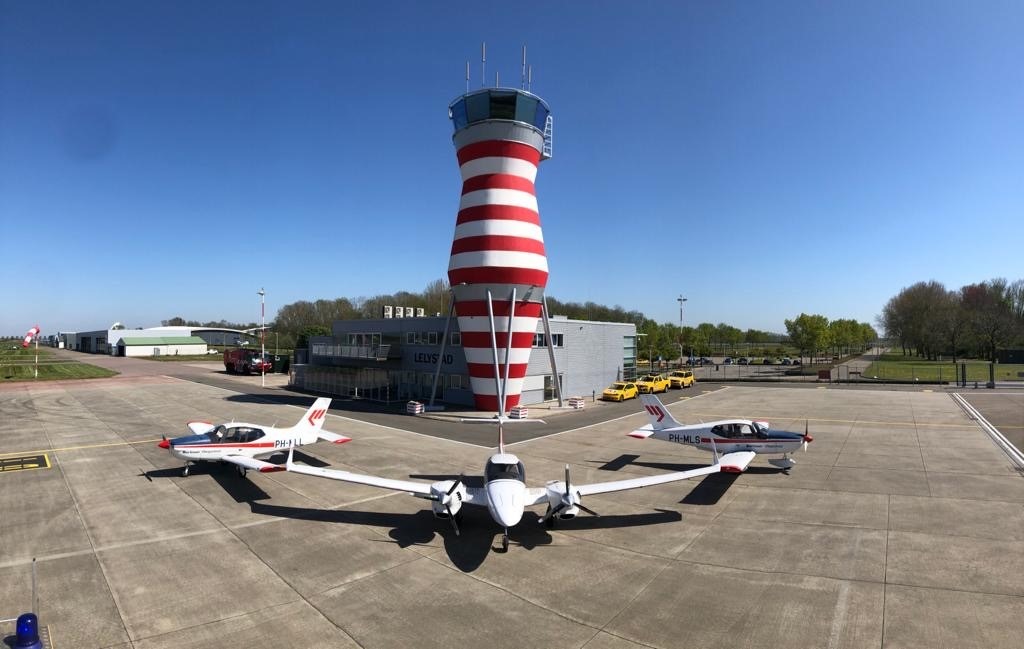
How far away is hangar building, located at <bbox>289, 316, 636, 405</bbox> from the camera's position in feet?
141

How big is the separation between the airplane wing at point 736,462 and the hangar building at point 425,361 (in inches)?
934

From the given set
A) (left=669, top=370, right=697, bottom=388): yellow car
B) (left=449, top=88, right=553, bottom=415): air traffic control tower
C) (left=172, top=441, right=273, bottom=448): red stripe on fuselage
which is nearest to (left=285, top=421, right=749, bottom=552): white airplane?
(left=172, top=441, right=273, bottom=448): red stripe on fuselage

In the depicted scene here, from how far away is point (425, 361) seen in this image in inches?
1763

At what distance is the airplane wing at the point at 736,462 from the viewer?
17.7 m

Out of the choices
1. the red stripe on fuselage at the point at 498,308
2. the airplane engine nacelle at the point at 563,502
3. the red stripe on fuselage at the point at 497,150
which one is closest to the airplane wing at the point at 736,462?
the airplane engine nacelle at the point at 563,502

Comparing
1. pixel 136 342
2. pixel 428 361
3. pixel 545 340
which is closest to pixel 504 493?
pixel 545 340

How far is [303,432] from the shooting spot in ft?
74.9

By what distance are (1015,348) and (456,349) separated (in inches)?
5143

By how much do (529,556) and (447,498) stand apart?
2.72m

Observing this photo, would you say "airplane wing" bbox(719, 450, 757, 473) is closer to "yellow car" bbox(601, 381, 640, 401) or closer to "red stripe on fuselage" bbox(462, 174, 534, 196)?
"red stripe on fuselage" bbox(462, 174, 534, 196)

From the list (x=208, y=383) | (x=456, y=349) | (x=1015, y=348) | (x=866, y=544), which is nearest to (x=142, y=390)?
(x=208, y=383)

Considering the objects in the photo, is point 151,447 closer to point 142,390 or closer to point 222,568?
point 222,568

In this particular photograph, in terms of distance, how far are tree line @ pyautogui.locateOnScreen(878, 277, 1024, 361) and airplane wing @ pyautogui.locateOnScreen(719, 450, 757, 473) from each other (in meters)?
106

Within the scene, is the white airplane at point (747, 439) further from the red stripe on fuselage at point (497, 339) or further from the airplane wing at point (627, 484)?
the red stripe on fuselage at point (497, 339)
